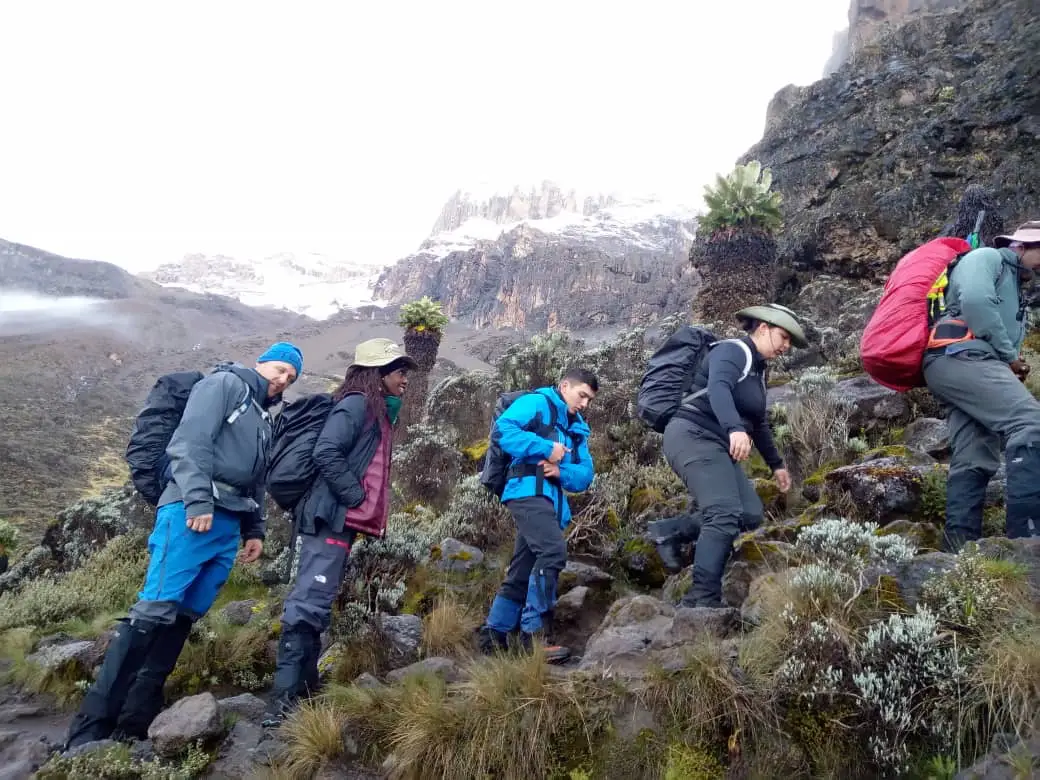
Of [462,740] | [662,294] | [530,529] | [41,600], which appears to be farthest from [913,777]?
[662,294]

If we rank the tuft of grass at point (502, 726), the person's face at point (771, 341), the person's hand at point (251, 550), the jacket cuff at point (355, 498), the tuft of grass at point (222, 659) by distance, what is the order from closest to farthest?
the tuft of grass at point (502, 726) → the jacket cuff at point (355, 498) → the person's face at point (771, 341) → the person's hand at point (251, 550) → the tuft of grass at point (222, 659)

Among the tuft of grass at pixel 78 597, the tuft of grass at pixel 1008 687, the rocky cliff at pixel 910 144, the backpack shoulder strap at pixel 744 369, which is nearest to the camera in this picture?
the tuft of grass at pixel 1008 687

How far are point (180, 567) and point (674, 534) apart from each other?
297 cm

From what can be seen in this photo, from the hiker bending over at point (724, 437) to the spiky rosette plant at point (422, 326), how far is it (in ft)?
44.9

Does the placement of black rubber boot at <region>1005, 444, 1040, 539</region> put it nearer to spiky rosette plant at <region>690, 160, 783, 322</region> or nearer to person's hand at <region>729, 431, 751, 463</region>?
person's hand at <region>729, 431, 751, 463</region>

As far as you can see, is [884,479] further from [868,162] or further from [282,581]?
[868,162]

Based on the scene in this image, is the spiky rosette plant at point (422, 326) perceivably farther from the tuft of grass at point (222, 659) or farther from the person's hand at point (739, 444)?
the person's hand at point (739, 444)

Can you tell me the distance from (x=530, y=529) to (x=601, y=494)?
9.56ft

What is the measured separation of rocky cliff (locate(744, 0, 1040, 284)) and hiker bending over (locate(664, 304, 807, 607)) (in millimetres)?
11003

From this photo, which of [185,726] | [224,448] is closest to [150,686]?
[185,726]

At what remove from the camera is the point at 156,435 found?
3582 mm

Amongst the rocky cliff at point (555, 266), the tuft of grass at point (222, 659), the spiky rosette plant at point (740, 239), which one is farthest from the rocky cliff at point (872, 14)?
the tuft of grass at point (222, 659)

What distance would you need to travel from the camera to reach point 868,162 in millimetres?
17266

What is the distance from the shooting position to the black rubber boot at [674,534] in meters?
4.29
